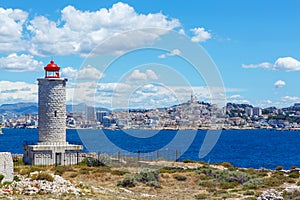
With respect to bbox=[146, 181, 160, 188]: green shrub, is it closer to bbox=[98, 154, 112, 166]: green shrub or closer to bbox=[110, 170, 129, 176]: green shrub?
bbox=[110, 170, 129, 176]: green shrub

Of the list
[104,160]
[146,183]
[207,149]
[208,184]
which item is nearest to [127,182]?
[146,183]

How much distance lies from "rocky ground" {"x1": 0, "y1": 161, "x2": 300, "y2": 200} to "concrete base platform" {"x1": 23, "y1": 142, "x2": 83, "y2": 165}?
49.3 inches

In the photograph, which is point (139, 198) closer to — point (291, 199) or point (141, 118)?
point (291, 199)

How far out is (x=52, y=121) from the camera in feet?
107

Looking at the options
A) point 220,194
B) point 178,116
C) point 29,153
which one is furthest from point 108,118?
point 220,194

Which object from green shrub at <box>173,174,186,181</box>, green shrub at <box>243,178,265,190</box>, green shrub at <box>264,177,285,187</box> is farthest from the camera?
green shrub at <box>173,174,186,181</box>

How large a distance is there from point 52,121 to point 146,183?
9.21 meters

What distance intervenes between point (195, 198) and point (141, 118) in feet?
256

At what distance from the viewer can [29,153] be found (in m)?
32.9

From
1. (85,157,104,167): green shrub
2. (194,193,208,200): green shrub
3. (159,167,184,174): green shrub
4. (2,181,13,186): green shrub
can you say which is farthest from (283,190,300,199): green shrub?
(85,157,104,167): green shrub

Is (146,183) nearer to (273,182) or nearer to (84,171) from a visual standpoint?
(84,171)

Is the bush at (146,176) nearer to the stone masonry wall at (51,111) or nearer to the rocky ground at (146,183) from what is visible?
the rocky ground at (146,183)

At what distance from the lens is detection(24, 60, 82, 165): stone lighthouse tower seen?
3259 centimetres

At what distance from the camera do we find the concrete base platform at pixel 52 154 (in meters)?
32.3
